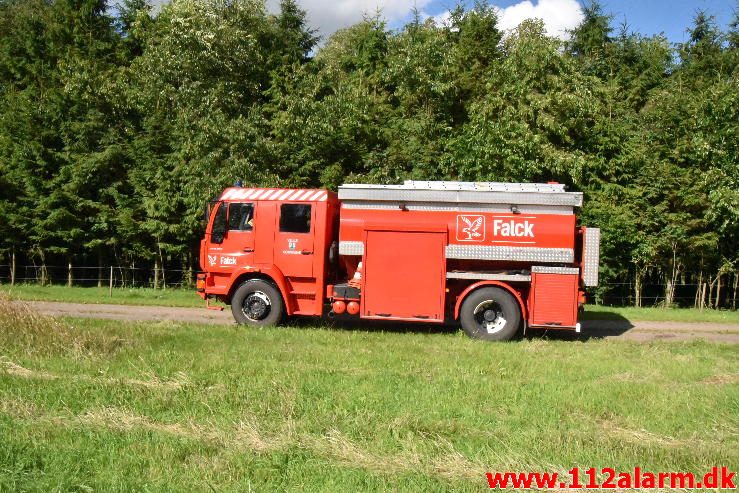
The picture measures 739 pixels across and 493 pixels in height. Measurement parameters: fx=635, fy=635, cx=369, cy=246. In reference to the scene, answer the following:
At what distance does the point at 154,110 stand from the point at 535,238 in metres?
14.0

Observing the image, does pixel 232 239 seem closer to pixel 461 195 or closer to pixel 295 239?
pixel 295 239

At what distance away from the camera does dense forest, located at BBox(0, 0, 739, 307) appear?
58.7ft

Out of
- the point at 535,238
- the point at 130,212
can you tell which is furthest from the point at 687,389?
the point at 130,212

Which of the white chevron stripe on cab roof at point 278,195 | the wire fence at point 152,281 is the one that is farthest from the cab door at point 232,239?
the wire fence at point 152,281

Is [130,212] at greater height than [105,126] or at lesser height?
lesser

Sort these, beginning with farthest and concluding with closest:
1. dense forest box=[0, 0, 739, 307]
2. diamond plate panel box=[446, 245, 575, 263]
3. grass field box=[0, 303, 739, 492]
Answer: dense forest box=[0, 0, 739, 307]
diamond plate panel box=[446, 245, 575, 263]
grass field box=[0, 303, 739, 492]

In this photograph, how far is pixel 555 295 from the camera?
11570 millimetres

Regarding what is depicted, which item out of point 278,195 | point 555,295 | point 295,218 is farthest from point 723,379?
point 278,195

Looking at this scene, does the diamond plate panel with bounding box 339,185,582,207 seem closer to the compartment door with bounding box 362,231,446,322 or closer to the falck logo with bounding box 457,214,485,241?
the falck logo with bounding box 457,214,485,241

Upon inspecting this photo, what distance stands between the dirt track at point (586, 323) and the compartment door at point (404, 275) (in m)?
3.02

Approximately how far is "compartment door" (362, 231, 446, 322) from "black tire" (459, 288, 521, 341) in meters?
0.53

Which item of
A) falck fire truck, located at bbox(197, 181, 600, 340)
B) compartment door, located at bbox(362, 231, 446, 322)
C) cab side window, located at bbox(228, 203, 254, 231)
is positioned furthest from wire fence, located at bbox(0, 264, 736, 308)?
compartment door, located at bbox(362, 231, 446, 322)

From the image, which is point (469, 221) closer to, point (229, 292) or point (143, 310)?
point (229, 292)

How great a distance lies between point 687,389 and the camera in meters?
7.79
